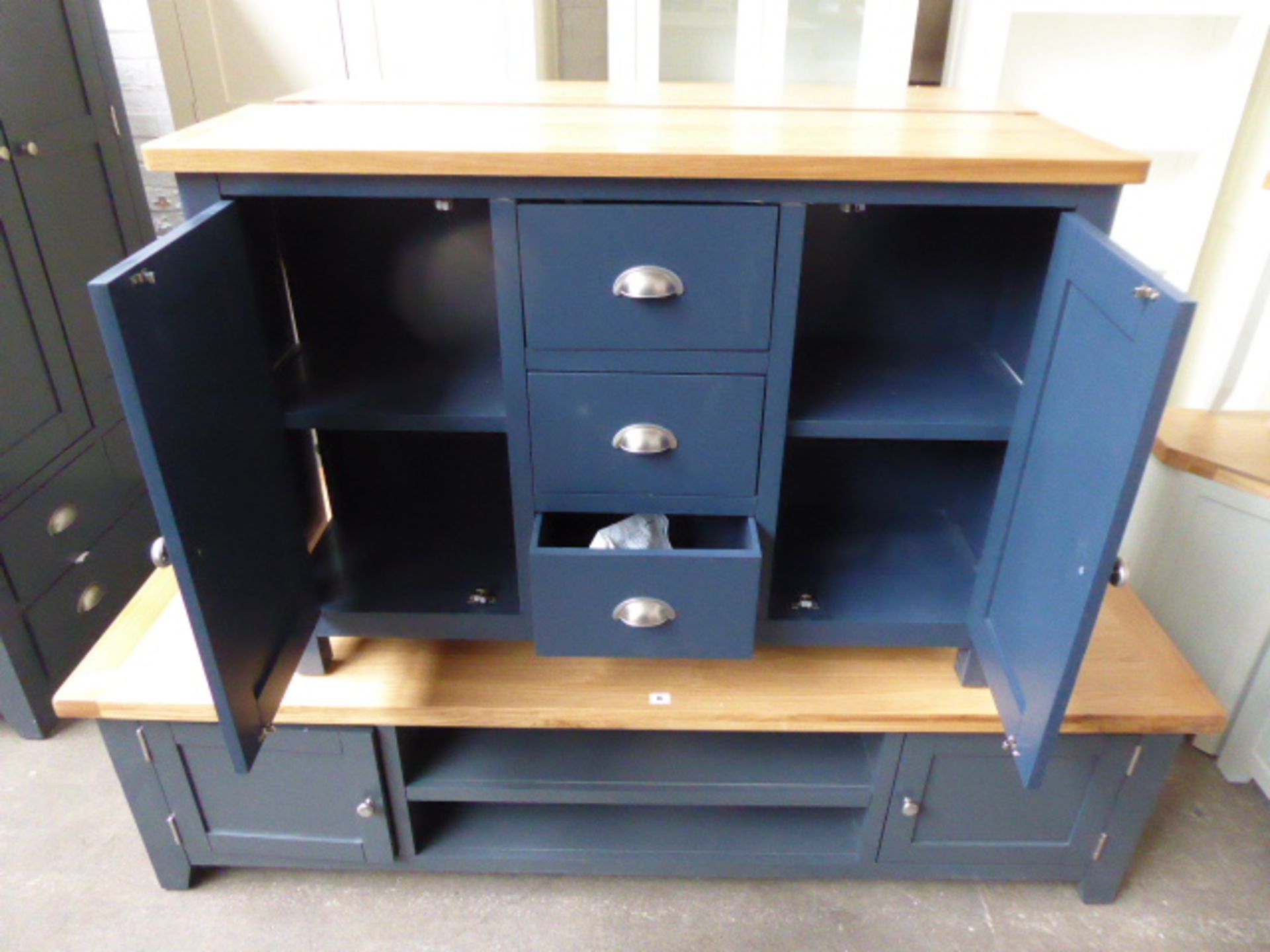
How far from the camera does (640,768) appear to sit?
138 cm

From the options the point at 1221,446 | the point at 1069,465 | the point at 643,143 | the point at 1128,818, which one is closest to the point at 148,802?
the point at 643,143

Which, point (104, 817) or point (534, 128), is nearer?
point (534, 128)

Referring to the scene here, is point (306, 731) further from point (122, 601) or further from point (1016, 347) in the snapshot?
point (1016, 347)

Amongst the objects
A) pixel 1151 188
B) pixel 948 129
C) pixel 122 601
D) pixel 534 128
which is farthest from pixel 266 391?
pixel 1151 188

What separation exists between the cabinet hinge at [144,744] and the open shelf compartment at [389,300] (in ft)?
1.70

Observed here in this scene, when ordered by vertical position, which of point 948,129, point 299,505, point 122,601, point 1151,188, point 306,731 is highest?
point 948,129

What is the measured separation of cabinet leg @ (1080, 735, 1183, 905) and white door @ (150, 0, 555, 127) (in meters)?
1.61

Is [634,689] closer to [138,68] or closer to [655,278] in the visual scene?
[655,278]

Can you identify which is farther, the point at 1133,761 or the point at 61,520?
the point at 61,520

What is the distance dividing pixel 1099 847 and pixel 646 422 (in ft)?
3.12

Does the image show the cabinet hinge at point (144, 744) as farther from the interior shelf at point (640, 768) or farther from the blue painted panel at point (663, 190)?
the blue painted panel at point (663, 190)

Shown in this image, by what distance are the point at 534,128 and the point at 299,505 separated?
597 mm

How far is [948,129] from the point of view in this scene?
3.77 feet

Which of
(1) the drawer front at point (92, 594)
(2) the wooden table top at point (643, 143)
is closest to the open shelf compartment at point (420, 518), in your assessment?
(2) the wooden table top at point (643, 143)
